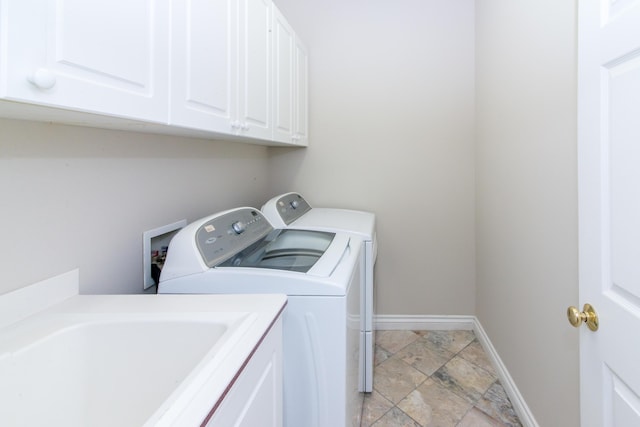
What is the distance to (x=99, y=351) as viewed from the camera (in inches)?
35.5

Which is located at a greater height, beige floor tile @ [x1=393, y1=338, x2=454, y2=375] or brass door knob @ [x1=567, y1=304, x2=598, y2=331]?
brass door knob @ [x1=567, y1=304, x2=598, y2=331]

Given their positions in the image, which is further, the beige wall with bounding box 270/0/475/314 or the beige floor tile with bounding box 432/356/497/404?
the beige wall with bounding box 270/0/475/314

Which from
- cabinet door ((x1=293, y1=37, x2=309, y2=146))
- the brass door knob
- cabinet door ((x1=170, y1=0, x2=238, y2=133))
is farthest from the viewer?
cabinet door ((x1=293, y1=37, x2=309, y2=146))

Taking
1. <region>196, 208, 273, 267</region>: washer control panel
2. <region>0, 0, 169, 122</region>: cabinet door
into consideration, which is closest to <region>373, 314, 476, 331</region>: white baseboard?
<region>196, 208, 273, 267</region>: washer control panel

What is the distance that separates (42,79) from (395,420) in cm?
195

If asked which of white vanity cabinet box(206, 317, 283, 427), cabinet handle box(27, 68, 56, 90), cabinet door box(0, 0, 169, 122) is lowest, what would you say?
white vanity cabinet box(206, 317, 283, 427)

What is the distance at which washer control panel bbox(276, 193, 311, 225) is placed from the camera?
2.13 metres

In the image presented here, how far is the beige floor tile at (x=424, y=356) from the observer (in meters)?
2.29

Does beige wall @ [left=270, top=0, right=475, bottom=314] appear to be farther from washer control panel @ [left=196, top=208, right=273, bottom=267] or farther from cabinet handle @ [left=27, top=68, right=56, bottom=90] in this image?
cabinet handle @ [left=27, top=68, right=56, bottom=90]

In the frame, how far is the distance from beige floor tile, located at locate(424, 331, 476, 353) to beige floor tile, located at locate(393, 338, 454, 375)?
0.20 feet

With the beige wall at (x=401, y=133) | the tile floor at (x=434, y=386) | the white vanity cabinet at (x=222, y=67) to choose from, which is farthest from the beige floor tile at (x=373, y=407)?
the white vanity cabinet at (x=222, y=67)

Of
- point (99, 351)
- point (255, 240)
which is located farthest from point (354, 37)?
point (99, 351)

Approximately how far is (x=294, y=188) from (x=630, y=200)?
2242 millimetres

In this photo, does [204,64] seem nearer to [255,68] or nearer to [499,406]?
[255,68]
